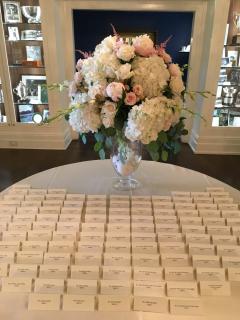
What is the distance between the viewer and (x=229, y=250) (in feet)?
2.90

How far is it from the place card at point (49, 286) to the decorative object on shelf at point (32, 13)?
3.30m

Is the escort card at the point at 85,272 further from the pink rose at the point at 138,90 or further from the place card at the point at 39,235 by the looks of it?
the pink rose at the point at 138,90

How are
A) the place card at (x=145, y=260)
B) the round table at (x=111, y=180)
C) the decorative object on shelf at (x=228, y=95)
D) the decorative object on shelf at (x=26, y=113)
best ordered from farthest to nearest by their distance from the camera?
1. the decorative object on shelf at (x=26, y=113)
2. the decorative object on shelf at (x=228, y=95)
3. the round table at (x=111, y=180)
4. the place card at (x=145, y=260)

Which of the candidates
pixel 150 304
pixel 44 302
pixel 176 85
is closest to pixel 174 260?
pixel 150 304

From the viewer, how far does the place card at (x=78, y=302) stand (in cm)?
72

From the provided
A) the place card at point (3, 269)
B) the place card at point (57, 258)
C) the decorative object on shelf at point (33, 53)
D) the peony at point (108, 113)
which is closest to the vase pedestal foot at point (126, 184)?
the peony at point (108, 113)

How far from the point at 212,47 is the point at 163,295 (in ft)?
10.2

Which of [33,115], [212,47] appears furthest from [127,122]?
[33,115]

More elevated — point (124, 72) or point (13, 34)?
point (13, 34)

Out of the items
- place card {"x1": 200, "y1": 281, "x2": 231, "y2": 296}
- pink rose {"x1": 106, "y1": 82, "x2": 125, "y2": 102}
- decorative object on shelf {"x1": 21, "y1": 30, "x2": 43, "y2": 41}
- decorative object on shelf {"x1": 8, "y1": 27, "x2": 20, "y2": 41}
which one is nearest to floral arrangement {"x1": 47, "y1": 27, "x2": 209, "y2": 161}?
pink rose {"x1": 106, "y1": 82, "x2": 125, "y2": 102}

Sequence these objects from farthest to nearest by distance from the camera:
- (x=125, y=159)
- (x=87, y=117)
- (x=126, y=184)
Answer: (x=126, y=184) → (x=125, y=159) → (x=87, y=117)

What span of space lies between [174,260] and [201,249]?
0.34ft

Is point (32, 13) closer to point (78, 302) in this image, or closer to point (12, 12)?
point (12, 12)

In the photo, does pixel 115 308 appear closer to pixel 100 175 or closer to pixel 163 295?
pixel 163 295
